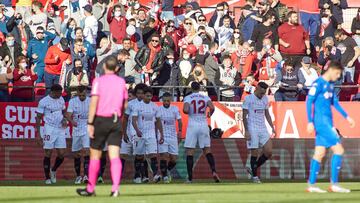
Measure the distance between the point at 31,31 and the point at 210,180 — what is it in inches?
292

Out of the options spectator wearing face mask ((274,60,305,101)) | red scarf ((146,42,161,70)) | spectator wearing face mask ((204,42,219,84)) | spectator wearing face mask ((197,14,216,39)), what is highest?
spectator wearing face mask ((197,14,216,39))

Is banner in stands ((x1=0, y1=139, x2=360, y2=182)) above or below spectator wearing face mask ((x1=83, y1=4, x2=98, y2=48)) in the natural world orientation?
below

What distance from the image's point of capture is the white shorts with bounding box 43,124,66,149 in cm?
2858

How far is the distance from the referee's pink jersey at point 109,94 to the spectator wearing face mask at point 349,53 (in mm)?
16146

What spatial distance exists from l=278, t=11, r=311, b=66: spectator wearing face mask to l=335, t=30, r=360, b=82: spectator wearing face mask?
96 centimetres

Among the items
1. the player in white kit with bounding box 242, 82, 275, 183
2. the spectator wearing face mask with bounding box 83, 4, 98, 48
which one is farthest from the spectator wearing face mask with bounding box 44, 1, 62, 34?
the player in white kit with bounding box 242, 82, 275, 183

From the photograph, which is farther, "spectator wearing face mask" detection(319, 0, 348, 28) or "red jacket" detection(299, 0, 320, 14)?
"red jacket" detection(299, 0, 320, 14)

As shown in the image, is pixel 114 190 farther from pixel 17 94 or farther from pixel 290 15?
pixel 290 15

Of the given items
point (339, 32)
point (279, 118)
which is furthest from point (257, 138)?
point (339, 32)

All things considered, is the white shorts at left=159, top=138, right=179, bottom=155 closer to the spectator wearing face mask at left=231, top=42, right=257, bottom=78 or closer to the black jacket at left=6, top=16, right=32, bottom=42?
the spectator wearing face mask at left=231, top=42, right=257, bottom=78

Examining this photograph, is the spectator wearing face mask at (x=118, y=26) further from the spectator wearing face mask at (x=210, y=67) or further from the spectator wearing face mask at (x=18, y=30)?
the spectator wearing face mask at (x=210, y=67)

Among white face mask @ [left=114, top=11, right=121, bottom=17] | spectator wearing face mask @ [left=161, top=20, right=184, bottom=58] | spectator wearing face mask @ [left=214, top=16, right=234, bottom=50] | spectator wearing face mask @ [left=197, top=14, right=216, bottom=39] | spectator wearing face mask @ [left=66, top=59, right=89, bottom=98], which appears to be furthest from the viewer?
spectator wearing face mask @ [left=197, top=14, right=216, bottom=39]

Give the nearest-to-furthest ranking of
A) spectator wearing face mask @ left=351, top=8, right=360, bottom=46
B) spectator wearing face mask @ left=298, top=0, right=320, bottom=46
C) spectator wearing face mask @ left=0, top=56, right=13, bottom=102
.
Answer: spectator wearing face mask @ left=0, top=56, right=13, bottom=102 → spectator wearing face mask @ left=351, top=8, right=360, bottom=46 → spectator wearing face mask @ left=298, top=0, right=320, bottom=46

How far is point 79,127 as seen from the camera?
28781 millimetres
